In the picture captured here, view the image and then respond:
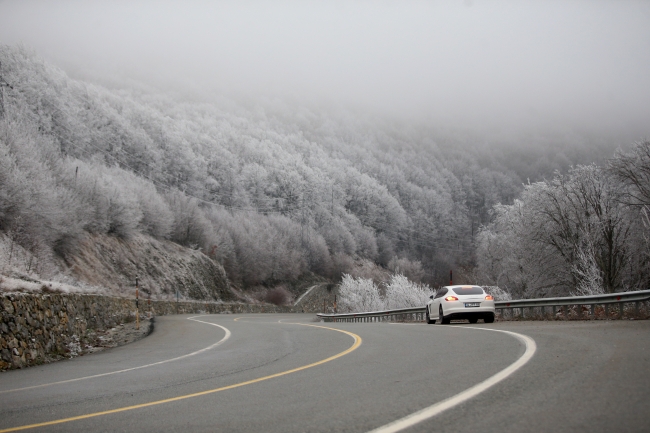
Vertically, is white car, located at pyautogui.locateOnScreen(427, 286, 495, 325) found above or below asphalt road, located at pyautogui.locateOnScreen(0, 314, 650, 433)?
above

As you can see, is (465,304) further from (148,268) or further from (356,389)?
(148,268)

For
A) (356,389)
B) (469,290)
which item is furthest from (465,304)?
(356,389)

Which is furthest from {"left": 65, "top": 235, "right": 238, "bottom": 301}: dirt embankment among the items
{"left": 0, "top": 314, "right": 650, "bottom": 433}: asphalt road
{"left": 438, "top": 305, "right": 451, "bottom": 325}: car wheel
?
{"left": 0, "top": 314, "right": 650, "bottom": 433}: asphalt road

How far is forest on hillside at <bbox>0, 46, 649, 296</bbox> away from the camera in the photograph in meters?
42.4

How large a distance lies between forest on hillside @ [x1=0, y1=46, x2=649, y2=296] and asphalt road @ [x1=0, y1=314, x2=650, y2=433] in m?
25.6

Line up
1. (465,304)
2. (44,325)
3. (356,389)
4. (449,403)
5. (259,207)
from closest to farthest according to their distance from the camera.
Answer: (449,403), (356,389), (44,325), (465,304), (259,207)

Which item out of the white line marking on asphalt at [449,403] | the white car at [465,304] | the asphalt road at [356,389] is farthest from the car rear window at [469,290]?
the white line marking on asphalt at [449,403]

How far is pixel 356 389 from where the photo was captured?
7.42 m

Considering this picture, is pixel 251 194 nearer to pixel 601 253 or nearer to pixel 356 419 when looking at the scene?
pixel 601 253

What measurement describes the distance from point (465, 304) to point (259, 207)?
115m

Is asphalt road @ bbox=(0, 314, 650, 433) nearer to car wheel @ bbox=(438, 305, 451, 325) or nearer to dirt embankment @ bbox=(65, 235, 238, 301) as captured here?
car wheel @ bbox=(438, 305, 451, 325)

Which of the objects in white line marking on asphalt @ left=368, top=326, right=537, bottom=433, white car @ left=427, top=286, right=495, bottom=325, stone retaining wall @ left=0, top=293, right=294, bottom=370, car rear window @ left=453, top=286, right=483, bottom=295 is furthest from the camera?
car rear window @ left=453, top=286, right=483, bottom=295

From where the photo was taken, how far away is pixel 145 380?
969 centimetres

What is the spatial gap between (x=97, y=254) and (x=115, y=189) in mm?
12430
